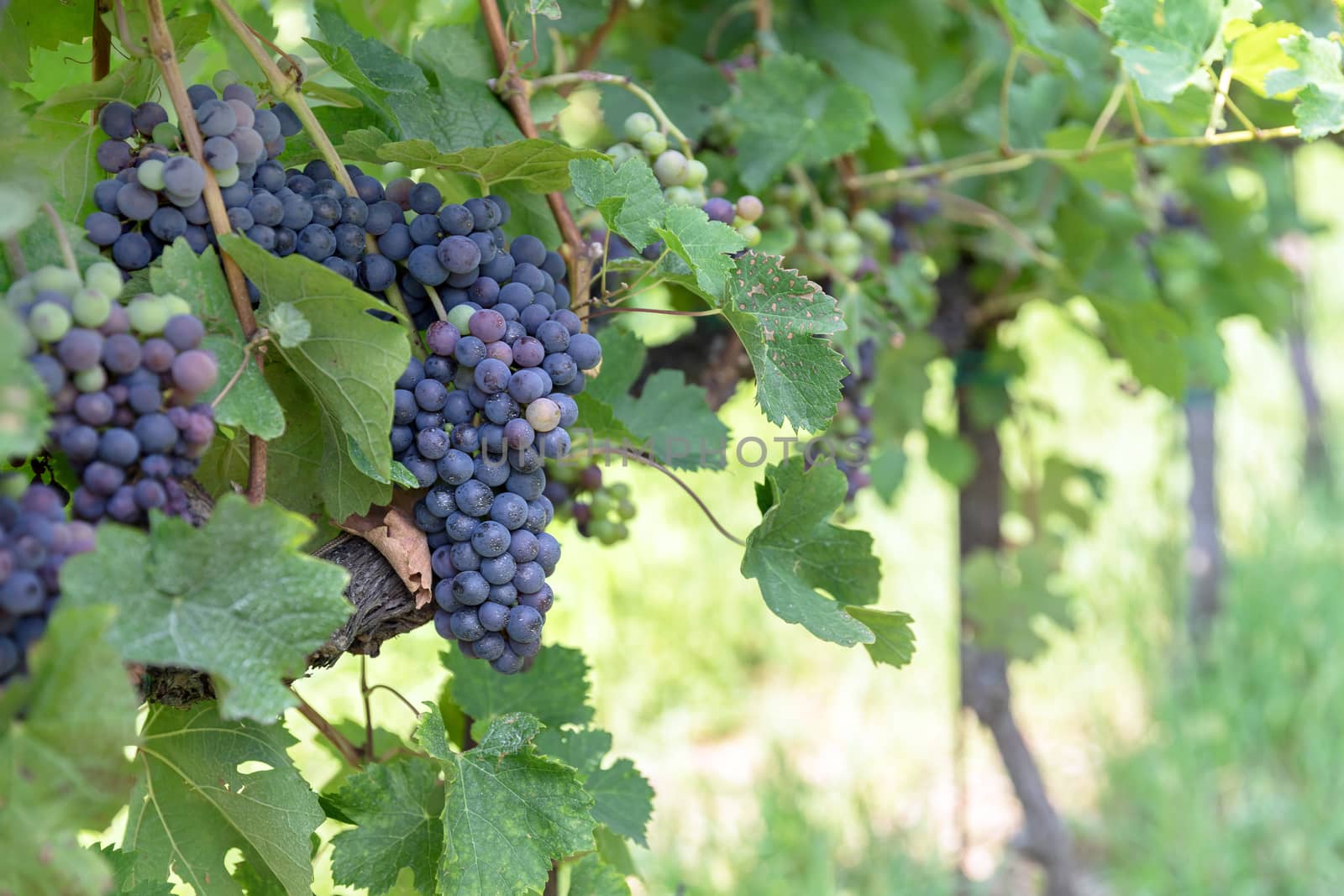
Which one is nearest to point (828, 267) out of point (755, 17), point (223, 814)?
point (755, 17)

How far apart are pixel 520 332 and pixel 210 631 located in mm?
262

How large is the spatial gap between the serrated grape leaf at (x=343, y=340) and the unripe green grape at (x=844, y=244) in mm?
683

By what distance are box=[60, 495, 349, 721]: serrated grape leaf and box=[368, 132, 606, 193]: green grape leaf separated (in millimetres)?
276

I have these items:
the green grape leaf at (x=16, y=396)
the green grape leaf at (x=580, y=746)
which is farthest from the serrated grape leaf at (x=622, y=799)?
the green grape leaf at (x=16, y=396)

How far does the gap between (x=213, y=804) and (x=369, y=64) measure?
52cm

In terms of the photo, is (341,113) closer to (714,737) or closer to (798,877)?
(798,877)

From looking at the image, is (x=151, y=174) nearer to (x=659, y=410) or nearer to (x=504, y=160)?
(x=504, y=160)

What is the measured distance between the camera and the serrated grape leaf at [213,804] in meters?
0.71

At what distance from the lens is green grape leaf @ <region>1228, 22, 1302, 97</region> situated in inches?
35.0

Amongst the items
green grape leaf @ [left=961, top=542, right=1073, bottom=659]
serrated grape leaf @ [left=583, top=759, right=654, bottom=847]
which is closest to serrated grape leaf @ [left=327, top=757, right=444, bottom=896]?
serrated grape leaf @ [left=583, top=759, right=654, bottom=847]

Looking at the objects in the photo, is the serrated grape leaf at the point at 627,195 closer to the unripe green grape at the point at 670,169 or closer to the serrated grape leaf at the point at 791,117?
the unripe green grape at the point at 670,169

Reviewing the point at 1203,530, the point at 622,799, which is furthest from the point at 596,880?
the point at 1203,530

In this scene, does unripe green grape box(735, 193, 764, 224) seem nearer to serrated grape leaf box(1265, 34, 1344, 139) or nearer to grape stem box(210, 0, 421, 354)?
grape stem box(210, 0, 421, 354)

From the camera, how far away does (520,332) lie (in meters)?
0.70
